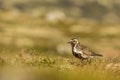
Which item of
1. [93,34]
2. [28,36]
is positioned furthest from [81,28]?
[28,36]

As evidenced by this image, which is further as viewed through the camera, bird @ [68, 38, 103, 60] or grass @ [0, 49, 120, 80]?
bird @ [68, 38, 103, 60]

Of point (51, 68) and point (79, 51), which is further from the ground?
point (79, 51)

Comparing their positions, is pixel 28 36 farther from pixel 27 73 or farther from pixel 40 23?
pixel 27 73

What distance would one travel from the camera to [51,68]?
24.9 meters

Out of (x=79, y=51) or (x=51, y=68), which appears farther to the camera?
(x=79, y=51)

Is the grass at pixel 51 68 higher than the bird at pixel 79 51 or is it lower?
lower

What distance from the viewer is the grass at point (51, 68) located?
22.9 m

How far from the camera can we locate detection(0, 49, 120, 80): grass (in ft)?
75.2

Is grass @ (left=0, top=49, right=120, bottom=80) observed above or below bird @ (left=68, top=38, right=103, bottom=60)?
below

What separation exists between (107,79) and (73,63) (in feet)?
11.1

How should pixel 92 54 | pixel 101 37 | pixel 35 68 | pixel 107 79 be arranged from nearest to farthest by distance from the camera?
pixel 107 79 < pixel 35 68 < pixel 92 54 < pixel 101 37

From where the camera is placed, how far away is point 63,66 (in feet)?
82.1

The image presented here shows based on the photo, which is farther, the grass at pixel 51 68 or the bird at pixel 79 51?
the bird at pixel 79 51

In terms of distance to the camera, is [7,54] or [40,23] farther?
[40,23]
